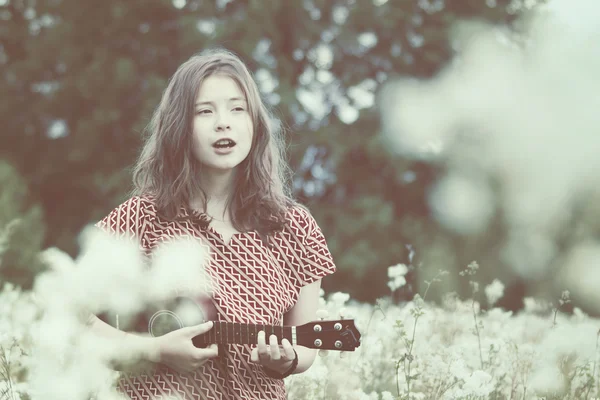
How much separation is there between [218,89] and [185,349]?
2.70ft

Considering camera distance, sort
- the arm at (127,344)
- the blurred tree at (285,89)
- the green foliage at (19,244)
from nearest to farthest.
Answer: the arm at (127,344), the green foliage at (19,244), the blurred tree at (285,89)

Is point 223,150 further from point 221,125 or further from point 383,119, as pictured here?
point 383,119

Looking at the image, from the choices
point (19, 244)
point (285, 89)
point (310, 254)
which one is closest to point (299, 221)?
point (310, 254)

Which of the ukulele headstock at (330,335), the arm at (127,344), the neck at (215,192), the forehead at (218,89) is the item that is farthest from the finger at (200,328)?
the forehead at (218,89)

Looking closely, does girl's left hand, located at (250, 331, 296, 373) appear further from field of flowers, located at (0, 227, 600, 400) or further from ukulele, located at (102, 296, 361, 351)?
field of flowers, located at (0, 227, 600, 400)

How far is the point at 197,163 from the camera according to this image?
105 inches

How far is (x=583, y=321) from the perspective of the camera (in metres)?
4.07

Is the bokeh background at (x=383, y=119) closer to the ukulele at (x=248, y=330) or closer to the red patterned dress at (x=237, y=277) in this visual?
the red patterned dress at (x=237, y=277)

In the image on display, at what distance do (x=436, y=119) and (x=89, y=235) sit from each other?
23.0 ft

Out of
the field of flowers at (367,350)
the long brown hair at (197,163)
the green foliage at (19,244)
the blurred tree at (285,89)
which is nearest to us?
the field of flowers at (367,350)

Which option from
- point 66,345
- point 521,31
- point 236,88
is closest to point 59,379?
point 66,345

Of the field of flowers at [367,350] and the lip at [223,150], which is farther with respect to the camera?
the lip at [223,150]

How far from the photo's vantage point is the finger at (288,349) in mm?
2283

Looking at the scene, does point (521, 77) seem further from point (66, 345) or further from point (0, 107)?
point (66, 345)
